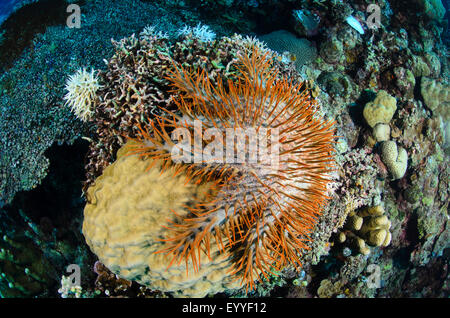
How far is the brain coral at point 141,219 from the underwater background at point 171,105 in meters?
0.04

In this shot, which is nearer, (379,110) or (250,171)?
(250,171)

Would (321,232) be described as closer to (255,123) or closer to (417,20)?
(255,123)

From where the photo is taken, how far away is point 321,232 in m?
5.09

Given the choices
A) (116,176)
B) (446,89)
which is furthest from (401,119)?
(116,176)

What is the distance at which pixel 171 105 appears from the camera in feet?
11.2

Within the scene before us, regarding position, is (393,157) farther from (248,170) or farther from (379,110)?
(248,170)

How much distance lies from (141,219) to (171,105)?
154 cm

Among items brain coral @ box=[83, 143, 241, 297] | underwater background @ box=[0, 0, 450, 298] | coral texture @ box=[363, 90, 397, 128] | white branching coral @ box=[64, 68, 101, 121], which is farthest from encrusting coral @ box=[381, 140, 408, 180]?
white branching coral @ box=[64, 68, 101, 121]

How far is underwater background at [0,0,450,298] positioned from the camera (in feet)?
12.1

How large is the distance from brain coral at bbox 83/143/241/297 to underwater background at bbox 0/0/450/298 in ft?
0.12

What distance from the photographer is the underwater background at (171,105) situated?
3.69 m

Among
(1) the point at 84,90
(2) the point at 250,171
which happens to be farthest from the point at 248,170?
(1) the point at 84,90

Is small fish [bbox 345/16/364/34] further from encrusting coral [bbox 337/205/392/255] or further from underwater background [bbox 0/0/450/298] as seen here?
encrusting coral [bbox 337/205/392/255]

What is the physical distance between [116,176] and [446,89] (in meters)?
10.1
